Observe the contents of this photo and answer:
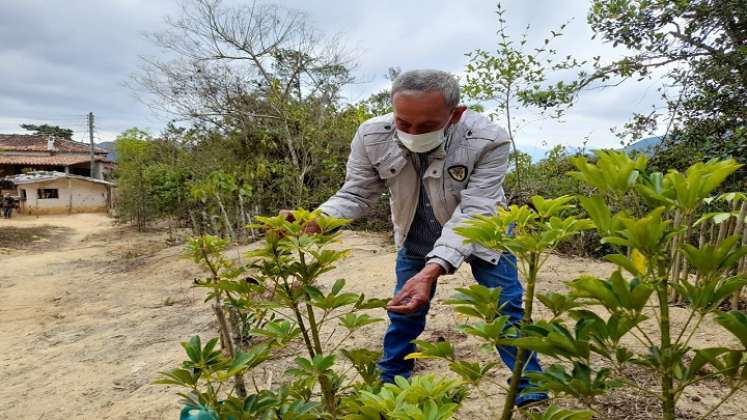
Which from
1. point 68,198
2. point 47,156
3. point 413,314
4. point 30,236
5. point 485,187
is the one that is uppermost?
point 47,156

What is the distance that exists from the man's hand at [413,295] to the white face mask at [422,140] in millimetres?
624

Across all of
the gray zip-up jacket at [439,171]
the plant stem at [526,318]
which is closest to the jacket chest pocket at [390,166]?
the gray zip-up jacket at [439,171]

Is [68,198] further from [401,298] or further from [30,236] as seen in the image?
[401,298]

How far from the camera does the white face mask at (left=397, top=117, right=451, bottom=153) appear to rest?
178 centimetres

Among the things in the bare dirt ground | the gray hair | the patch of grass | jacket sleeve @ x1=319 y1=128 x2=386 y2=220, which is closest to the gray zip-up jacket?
jacket sleeve @ x1=319 y1=128 x2=386 y2=220

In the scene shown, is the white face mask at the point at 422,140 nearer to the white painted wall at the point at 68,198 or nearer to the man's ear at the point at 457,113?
the man's ear at the point at 457,113

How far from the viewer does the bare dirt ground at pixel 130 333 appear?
2.68 meters

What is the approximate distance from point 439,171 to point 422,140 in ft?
0.64

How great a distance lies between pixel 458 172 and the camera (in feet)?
6.37

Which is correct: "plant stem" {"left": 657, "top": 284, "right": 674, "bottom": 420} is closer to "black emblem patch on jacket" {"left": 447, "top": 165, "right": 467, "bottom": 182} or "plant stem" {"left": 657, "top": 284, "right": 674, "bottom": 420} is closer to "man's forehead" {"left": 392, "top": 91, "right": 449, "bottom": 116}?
"man's forehead" {"left": 392, "top": 91, "right": 449, "bottom": 116}

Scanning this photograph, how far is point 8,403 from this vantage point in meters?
3.28

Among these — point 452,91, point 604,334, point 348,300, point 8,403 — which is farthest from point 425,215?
point 8,403

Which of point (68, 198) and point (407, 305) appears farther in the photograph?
point (68, 198)

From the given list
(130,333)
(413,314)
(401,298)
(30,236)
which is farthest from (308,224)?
(30,236)
